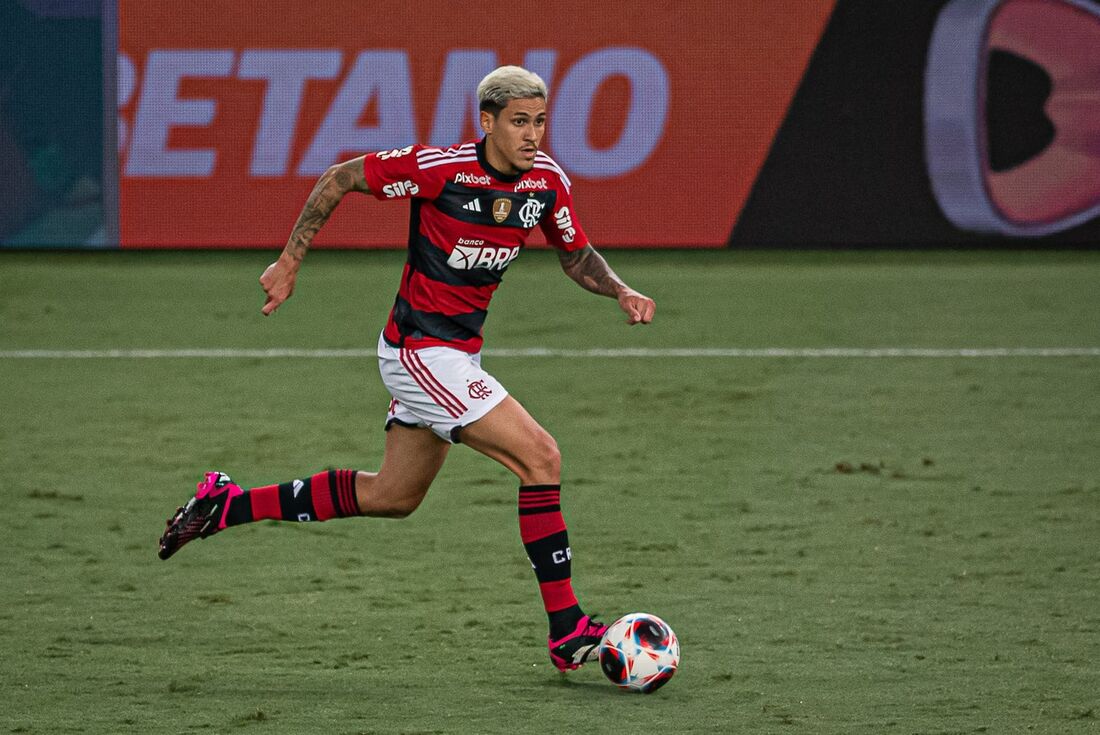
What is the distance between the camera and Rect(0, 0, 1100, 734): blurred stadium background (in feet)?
20.0

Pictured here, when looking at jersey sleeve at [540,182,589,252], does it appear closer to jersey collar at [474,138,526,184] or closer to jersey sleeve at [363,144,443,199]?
jersey collar at [474,138,526,184]

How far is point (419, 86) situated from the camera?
1728cm

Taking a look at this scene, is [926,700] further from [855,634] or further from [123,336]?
[123,336]

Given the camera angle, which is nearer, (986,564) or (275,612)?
(275,612)

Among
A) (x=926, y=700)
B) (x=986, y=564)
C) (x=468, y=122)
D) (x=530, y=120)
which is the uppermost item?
(x=530, y=120)

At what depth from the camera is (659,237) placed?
17.6 meters

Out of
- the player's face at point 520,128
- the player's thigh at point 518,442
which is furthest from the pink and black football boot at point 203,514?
the player's face at point 520,128

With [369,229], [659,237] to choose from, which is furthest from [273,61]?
[659,237]

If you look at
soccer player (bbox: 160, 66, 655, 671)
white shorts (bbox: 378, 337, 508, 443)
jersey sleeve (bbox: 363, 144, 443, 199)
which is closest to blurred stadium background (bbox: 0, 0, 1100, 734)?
soccer player (bbox: 160, 66, 655, 671)

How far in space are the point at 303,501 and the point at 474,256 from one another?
1.16m

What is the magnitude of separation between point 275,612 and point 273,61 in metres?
11.3

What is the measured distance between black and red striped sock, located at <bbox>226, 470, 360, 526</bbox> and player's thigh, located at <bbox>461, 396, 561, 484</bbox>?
2.27 ft

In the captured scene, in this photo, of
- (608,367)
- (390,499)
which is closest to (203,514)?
(390,499)

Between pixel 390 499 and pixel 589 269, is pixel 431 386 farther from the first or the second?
pixel 589 269
